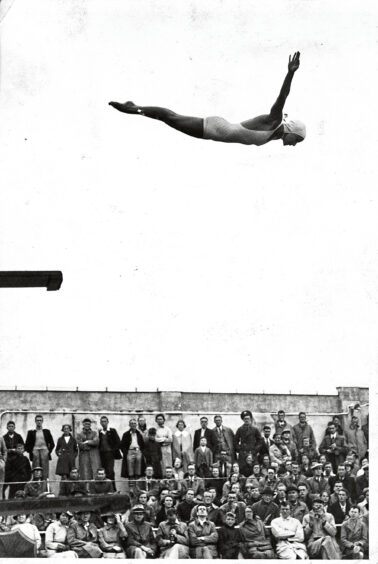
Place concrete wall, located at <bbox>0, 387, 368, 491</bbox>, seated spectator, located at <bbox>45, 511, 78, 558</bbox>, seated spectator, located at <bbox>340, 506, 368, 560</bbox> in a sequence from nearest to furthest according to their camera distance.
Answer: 1. seated spectator, located at <bbox>45, 511, 78, 558</bbox>
2. seated spectator, located at <bbox>340, 506, 368, 560</bbox>
3. concrete wall, located at <bbox>0, 387, 368, 491</bbox>

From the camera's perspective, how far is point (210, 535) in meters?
14.0

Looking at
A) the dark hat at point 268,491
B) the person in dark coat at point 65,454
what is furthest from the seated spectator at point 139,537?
the dark hat at point 268,491

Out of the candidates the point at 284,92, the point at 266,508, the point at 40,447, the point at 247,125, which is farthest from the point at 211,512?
the point at 284,92

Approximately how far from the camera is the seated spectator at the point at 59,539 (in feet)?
45.5

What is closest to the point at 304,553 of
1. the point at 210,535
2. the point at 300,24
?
the point at 210,535

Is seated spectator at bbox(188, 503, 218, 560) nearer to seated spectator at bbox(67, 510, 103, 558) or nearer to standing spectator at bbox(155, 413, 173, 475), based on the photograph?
standing spectator at bbox(155, 413, 173, 475)

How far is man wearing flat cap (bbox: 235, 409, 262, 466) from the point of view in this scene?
1465 centimetres

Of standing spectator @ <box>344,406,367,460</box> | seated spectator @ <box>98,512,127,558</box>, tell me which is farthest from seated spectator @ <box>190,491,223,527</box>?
standing spectator @ <box>344,406,367,460</box>

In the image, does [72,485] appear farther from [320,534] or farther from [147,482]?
[320,534]

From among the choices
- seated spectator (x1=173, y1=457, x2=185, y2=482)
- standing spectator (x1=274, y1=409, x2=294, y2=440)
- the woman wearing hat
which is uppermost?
the woman wearing hat

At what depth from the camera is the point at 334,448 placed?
14984mm

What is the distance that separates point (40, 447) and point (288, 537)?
121 inches

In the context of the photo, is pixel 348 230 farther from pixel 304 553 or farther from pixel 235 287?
pixel 304 553

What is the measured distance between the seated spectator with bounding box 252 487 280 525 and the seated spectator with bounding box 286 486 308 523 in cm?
18
